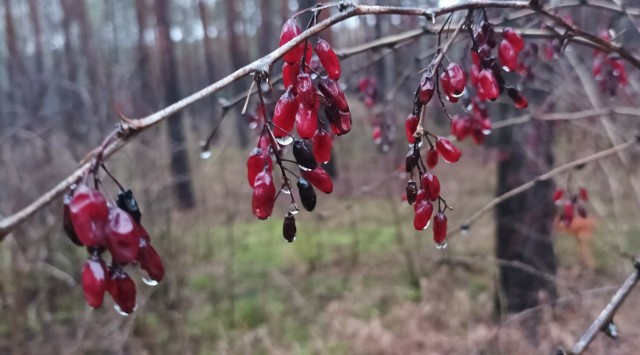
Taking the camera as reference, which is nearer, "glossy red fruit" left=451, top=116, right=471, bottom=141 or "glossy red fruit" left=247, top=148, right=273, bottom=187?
"glossy red fruit" left=247, top=148, right=273, bottom=187

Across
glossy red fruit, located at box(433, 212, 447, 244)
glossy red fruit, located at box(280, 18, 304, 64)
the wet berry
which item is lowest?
glossy red fruit, located at box(433, 212, 447, 244)

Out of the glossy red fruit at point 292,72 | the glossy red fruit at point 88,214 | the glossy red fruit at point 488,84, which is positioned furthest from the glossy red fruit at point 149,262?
the glossy red fruit at point 488,84

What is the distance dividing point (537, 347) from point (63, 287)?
12.5 ft

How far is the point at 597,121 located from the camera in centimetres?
386

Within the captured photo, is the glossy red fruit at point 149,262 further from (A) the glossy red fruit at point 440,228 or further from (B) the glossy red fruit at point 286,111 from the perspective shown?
(A) the glossy red fruit at point 440,228

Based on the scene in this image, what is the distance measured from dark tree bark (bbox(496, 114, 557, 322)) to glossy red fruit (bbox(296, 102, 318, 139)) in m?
3.96

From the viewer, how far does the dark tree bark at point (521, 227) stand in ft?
15.6

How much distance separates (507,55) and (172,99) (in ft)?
22.2

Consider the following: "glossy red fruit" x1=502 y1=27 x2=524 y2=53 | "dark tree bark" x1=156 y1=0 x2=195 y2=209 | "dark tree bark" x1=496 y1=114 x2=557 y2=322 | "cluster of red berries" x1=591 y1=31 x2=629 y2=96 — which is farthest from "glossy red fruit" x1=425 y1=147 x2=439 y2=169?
"dark tree bark" x1=156 y1=0 x2=195 y2=209

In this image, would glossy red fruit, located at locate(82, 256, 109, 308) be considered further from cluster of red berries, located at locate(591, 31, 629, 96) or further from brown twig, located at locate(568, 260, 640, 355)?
cluster of red berries, located at locate(591, 31, 629, 96)

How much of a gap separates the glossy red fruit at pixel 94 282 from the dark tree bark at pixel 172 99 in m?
4.81

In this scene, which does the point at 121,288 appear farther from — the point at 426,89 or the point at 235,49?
the point at 235,49

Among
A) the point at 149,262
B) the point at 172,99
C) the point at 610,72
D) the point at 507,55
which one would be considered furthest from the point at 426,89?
the point at 172,99

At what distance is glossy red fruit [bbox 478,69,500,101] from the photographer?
1.13 meters
